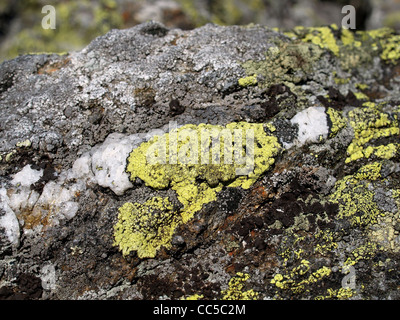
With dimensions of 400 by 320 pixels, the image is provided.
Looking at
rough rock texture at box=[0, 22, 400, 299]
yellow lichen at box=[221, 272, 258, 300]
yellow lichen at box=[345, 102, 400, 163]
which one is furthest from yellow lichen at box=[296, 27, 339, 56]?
yellow lichen at box=[221, 272, 258, 300]

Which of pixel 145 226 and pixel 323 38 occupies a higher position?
pixel 323 38

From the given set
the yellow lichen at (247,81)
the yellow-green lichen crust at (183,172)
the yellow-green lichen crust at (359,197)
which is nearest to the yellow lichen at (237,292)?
the yellow-green lichen crust at (183,172)

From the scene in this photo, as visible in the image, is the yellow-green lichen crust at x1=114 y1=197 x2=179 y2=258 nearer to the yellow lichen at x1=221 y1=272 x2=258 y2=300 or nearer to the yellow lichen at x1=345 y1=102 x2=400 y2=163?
the yellow lichen at x1=221 y1=272 x2=258 y2=300

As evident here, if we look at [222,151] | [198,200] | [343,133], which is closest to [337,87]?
[343,133]

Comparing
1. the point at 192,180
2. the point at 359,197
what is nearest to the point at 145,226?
the point at 192,180

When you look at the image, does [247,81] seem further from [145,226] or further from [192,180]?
[145,226]

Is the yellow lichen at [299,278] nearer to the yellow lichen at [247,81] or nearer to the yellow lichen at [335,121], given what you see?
the yellow lichen at [335,121]

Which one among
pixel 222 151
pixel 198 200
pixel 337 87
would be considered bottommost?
pixel 198 200

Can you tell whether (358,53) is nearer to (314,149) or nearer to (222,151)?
(314,149)
